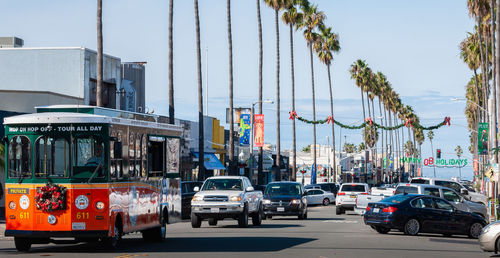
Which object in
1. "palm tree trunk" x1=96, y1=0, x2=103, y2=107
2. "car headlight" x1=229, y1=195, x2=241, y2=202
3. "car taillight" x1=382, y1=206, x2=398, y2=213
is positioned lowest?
"car taillight" x1=382, y1=206, x2=398, y2=213

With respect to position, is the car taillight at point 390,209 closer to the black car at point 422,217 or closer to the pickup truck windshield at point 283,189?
the black car at point 422,217

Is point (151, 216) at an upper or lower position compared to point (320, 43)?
lower

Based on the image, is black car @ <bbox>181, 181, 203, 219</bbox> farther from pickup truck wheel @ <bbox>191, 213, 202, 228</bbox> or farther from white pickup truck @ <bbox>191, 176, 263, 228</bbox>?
pickup truck wheel @ <bbox>191, 213, 202, 228</bbox>

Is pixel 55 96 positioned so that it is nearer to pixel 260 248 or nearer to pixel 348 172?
pixel 260 248

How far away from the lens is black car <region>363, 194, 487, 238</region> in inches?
1088

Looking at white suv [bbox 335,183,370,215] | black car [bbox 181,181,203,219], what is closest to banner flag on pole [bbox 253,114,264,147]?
white suv [bbox 335,183,370,215]

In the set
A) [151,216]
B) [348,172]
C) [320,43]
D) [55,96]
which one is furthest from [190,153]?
[348,172]

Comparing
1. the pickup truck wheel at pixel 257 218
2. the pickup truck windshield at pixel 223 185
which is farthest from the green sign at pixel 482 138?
the pickup truck windshield at pixel 223 185

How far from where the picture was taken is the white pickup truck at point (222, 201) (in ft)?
97.8

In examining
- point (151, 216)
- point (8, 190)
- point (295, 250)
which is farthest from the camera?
point (151, 216)

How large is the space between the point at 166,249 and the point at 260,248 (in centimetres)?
235

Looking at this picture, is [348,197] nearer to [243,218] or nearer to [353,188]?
[353,188]

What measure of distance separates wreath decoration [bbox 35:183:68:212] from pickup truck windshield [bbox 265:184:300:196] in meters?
21.0

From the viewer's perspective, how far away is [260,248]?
2059 cm
